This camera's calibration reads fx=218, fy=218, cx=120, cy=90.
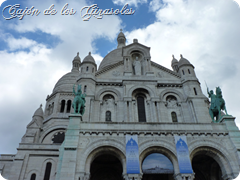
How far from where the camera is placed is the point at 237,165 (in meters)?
16.5

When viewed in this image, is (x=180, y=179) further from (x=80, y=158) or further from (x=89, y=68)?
(x=89, y=68)

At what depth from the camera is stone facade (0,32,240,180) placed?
55.5 ft

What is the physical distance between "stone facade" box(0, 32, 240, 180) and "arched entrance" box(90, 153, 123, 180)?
9 centimetres

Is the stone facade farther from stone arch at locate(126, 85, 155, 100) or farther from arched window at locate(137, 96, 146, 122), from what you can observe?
arched window at locate(137, 96, 146, 122)

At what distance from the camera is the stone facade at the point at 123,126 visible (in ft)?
55.5

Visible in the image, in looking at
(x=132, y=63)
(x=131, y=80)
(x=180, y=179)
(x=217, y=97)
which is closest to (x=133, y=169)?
(x=180, y=179)

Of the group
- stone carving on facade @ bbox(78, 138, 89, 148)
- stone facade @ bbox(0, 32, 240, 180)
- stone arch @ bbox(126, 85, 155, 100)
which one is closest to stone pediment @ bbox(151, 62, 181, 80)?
stone facade @ bbox(0, 32, 240, 180)

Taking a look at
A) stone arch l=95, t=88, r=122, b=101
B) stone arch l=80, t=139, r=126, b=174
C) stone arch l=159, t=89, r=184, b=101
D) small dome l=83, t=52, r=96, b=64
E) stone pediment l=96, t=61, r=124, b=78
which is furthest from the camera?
small dome l=83, t=52, r=96, b=64

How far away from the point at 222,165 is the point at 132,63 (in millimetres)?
16908

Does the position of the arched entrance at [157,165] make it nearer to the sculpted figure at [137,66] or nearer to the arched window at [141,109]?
the arched window at [141,109]

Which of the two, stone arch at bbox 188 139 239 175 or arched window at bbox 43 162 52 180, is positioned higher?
arched window at bbox 43 162 52 180

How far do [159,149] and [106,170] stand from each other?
6105 mm

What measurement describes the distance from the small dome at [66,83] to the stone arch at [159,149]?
23.0 m

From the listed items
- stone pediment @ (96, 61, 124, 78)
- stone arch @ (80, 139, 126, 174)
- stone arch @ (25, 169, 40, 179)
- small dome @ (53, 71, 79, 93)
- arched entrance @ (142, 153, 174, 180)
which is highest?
small dome @ (53, 71, 79, 93)
